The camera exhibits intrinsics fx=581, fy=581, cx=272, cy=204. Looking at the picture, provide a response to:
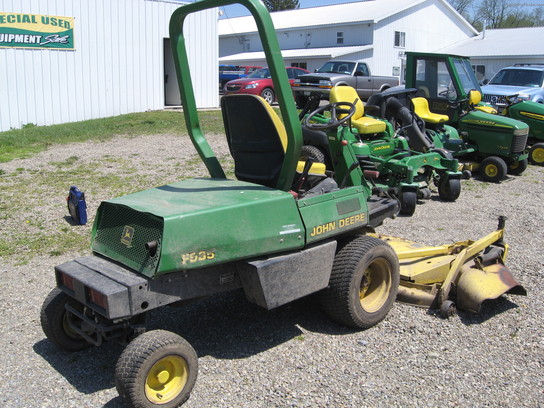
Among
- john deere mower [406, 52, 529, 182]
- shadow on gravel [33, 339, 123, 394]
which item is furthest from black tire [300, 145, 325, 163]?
shadow on gravel [33, 339, 123, 394]

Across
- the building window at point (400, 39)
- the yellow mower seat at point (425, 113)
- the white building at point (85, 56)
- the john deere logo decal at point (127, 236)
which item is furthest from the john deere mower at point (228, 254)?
the building window at point (400, 39)

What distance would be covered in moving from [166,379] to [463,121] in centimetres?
826

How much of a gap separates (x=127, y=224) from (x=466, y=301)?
8.74ft

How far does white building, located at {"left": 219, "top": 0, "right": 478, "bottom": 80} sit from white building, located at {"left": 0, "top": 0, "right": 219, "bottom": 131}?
14782mm

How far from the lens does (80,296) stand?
3.48m

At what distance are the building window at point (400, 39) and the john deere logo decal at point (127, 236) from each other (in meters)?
31.9

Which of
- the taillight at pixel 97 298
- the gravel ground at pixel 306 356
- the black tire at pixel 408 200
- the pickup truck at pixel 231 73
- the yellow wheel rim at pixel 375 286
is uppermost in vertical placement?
the pickup truck at pixel 231 73

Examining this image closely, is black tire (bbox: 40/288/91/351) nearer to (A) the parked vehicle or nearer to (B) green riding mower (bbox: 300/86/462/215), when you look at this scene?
(B) green riding mower (bbox: 300/86/462/215)

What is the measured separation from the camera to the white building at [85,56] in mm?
14703

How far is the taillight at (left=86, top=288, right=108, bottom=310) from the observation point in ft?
10.6

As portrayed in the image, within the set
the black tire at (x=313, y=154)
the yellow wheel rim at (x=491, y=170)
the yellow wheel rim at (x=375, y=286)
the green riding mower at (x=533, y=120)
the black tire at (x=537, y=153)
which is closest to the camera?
the yellow wheel rim at (x=375, y=286)

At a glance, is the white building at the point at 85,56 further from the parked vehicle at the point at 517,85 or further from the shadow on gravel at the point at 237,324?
the shadow on gravel at the point at 237,324

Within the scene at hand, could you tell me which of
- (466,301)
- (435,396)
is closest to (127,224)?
(435,396)

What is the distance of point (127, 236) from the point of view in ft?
11.9
